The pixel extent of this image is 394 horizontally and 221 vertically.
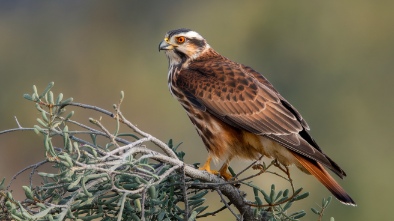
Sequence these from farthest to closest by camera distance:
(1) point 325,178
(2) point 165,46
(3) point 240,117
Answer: (2) point 165,46 → (3) point 240,117 → (1) point 325,178

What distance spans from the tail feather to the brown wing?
111mm

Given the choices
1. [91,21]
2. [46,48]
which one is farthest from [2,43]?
[91,21]

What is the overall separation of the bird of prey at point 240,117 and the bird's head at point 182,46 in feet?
0.59

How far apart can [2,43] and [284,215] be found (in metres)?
22.1

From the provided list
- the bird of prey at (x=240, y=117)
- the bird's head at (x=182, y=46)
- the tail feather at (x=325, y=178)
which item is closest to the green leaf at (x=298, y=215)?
the tail feather at (x=325, y=178)

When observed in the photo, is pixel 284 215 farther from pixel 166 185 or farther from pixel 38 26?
pixel 38 26

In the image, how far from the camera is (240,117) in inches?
205

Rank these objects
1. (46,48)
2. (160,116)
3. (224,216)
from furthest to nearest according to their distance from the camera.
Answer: (46,48)
(160,116)
(224,216)

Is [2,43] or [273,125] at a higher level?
[2,43]

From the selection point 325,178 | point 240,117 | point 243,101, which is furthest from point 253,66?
point 325,178

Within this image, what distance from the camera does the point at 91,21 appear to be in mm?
29547

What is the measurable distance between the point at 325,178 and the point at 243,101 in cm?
83

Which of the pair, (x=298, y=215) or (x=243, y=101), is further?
(x=243, y=101)

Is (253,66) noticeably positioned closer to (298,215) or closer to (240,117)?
(240,117)
